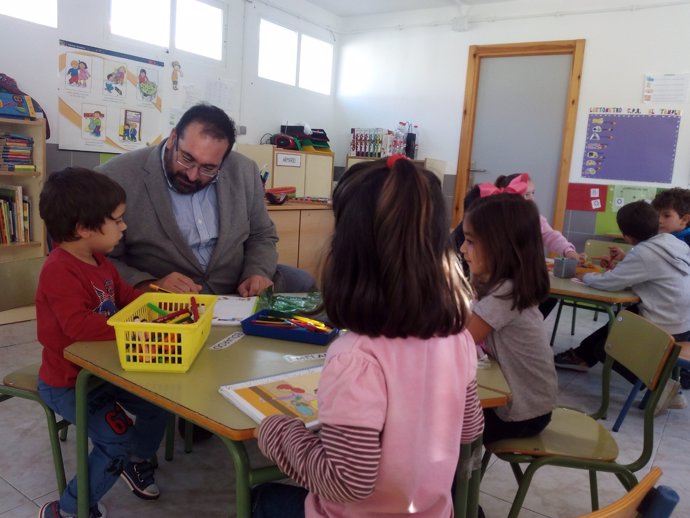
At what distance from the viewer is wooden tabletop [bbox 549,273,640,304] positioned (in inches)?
98.2

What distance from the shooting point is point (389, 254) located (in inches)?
30.6

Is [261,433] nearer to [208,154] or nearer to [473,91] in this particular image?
[208,154]

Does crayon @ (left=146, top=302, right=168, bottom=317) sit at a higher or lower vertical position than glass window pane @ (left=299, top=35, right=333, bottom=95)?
lower

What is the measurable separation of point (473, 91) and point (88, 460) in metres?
5.19

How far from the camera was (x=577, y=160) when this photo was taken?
203 inches

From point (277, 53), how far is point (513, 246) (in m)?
4.80

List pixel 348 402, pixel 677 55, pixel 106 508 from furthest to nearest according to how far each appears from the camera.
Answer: pixel 677 55
pixel 106 508
pixel 348 402

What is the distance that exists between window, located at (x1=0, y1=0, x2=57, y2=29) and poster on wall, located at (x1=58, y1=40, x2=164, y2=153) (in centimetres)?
16

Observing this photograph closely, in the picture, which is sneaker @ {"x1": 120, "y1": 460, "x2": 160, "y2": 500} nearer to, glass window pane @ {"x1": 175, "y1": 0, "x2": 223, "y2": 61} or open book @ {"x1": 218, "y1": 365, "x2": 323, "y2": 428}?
open book @ {"x1": 218, "y1": 365, "x2": 323, "y2": 428}

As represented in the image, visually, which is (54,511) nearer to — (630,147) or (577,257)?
(577,257)

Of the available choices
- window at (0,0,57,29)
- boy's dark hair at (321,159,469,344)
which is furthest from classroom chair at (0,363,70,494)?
window at (0,0,57,29)

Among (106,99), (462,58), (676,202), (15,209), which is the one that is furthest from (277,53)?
(676,202)

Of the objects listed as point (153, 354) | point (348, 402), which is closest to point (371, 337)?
point (348, 402)

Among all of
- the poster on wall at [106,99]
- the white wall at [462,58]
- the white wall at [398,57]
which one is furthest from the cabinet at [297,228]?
the white wall at [462,58]
